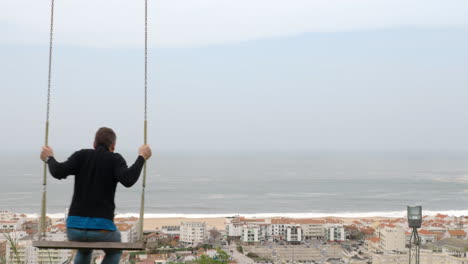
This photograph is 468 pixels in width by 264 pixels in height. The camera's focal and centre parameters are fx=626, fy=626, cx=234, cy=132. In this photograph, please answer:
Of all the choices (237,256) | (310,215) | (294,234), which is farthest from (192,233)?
(310,215)

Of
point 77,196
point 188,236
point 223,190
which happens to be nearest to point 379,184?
point 223,190

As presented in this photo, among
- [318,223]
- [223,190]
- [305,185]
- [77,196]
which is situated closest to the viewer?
[77,196]

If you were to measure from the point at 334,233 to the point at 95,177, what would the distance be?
54.0 feet

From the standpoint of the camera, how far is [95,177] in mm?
2166

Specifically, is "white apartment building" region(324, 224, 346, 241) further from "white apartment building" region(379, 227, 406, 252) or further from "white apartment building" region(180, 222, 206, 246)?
"white apartment building" region(180, 222, 206, 246)

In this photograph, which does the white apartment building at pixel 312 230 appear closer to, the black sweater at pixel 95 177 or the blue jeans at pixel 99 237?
the blue jeans at pixel 99 237

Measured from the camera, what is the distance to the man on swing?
84.6 inches

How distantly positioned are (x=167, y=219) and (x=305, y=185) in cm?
1863

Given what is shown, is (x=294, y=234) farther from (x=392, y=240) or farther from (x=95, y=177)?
(x=95, y=177)

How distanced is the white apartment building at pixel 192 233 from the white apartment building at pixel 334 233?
3.59 meters

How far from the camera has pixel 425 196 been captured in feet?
107

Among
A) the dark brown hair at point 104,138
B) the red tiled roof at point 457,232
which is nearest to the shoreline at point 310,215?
the red tiled roof at point 457,232

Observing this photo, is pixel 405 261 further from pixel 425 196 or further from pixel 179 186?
pixel 179 186

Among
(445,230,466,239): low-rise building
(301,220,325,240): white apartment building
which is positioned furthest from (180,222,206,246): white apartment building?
(445,230,466,239): low-rise building
